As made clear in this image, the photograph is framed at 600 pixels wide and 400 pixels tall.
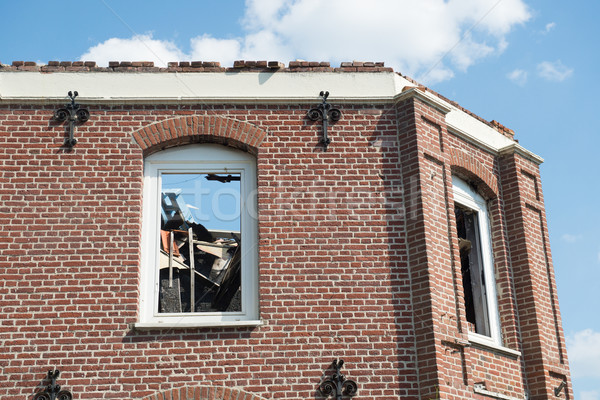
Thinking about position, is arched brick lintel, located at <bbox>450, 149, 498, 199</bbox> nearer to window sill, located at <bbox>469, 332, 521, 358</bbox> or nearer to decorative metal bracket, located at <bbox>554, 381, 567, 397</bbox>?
window sill, located at <bbox>469, 332, 521, 358</bbox>

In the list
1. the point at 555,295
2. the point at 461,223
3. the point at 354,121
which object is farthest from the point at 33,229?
the point at 555,295

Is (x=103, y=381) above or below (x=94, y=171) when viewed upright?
below

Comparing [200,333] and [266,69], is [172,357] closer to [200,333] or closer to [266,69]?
[200,333]

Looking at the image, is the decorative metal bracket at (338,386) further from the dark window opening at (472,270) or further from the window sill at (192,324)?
the dark window opening at (472,270)

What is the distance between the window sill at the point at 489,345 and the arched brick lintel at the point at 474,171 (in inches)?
87.3

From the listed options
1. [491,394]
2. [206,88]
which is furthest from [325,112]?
[491,394]

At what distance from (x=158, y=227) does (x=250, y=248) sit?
46.3 inches

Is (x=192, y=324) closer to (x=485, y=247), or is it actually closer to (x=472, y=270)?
(x=472, y=270)

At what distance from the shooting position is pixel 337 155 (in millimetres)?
11039

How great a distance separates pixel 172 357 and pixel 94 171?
8.54 feet

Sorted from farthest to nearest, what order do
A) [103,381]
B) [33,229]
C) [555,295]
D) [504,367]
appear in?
1. [555,295]
2. [504,367]
3. [33,229]
4. [103,381]

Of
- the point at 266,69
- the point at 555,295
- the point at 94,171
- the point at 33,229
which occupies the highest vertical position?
the point at 266,69

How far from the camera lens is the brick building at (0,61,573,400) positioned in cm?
985

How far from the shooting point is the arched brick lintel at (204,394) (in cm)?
964
